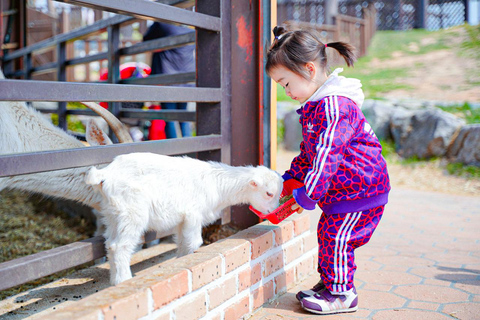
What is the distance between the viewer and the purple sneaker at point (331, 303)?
8.00 feet

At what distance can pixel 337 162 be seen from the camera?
2.28m

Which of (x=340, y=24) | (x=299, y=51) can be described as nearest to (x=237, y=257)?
(x=299, y=51)

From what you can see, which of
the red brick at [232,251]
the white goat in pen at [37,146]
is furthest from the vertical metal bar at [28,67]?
the red brick at [232,251]

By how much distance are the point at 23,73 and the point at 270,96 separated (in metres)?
5.38

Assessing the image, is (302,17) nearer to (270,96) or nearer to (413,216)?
(413,216)

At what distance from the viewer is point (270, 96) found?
316cm

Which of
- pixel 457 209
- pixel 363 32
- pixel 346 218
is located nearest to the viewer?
pixel 346 218

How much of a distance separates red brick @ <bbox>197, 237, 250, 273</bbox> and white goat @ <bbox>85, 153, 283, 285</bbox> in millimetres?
132

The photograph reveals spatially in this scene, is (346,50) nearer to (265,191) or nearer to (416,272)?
(265,191)

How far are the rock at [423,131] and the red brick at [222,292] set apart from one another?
6.13 m

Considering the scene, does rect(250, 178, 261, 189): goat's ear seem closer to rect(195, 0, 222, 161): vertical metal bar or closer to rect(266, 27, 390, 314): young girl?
rect(266, 27, 390, 314): young girl

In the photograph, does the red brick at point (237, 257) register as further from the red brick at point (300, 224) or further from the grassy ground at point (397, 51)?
the grassy ground at point (397, 51)

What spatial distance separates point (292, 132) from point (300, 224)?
6.29 meters

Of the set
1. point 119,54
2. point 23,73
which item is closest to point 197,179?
point 119,54
